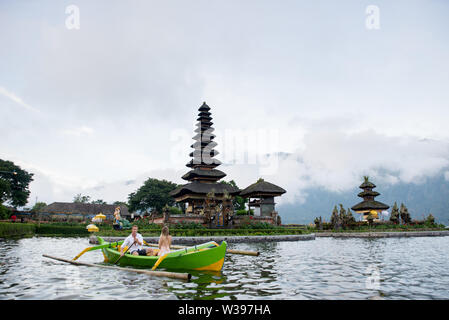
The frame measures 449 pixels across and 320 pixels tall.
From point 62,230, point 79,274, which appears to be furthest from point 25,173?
point 79,274

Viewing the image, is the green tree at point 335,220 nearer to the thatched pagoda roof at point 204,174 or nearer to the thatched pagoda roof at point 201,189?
the thatched pagoda roof at point 201,189

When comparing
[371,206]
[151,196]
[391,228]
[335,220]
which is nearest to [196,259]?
[335,220]

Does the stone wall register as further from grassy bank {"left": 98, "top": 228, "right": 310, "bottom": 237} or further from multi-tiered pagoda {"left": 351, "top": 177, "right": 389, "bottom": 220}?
multi-tiered pagoda {"left": 351, "top": 177, "right": 389, "bottom": 220}

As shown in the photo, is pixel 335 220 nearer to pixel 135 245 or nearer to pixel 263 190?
pixel 263 190

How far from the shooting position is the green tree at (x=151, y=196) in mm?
70875

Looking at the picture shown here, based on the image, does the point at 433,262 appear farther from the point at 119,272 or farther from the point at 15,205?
the point at 15,205

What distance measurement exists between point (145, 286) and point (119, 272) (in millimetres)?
3070

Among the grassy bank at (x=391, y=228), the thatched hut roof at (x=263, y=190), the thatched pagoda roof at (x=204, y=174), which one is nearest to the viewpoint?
the grassy bank at (x=391, y=228)

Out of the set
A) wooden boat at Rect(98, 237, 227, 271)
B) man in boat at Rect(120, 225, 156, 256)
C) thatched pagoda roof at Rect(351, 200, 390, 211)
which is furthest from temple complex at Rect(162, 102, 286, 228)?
wooden boat at Rect(98, 237, 227, 271)

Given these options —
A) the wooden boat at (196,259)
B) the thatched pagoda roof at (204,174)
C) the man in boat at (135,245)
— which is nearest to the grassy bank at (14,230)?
the thatched pagoda roof at (204,174)

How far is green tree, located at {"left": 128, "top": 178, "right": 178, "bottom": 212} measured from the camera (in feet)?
233

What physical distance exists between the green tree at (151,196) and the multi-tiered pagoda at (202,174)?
21.9m

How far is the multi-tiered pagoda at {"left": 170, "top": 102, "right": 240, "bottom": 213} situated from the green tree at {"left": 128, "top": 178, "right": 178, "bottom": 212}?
21920 mm

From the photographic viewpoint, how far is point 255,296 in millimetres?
7969
